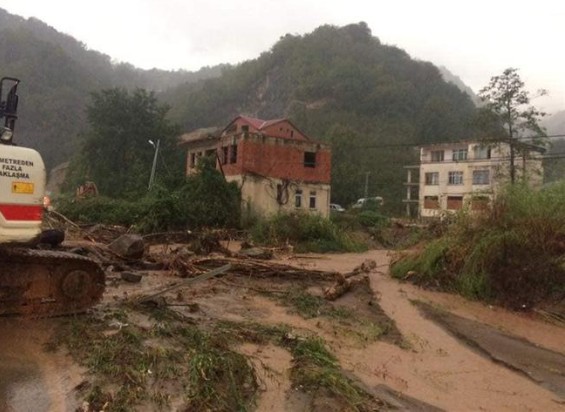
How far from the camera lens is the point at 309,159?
120 ft

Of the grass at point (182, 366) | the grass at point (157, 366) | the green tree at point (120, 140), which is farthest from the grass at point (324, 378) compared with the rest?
the green tree at point (120, 140)

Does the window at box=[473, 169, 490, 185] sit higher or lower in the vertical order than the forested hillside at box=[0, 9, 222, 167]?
lower

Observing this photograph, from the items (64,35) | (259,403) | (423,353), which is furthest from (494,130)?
(64,35)

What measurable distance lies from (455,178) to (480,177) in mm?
3209

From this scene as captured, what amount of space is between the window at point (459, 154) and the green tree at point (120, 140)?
28.8 meters

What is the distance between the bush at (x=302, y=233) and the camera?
24.2 meters

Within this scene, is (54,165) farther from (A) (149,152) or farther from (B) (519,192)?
(B) (519,192)

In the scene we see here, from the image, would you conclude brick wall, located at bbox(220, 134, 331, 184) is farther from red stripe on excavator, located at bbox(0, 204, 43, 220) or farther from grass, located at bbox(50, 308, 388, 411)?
red stripe on excavator, located at bbox(0, 204, 43, 220)

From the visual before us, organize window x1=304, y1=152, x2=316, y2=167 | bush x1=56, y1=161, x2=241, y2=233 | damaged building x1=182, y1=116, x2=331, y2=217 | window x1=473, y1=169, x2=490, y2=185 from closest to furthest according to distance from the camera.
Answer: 1. bush x1=56, y1=161, x2=241, y2=233
2. damaged building x1=182, y1=116, x2=331, y2=217
3. window x1=304, y1=152, x2=316, y2=167
4. window x1=473, y1=169, x2=490, y2=185

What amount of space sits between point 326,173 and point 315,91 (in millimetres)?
66187

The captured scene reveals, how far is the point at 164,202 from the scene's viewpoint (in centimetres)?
2684

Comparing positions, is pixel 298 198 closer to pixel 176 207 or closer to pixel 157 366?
pixel 176 207

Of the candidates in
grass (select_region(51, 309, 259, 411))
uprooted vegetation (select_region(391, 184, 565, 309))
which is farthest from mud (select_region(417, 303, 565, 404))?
grass (select_region(51, 309, 259, 411))

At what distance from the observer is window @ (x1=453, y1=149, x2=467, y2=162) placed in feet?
184
